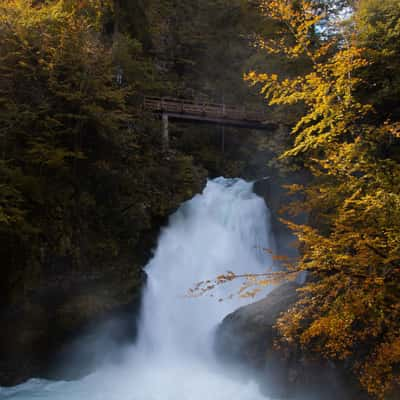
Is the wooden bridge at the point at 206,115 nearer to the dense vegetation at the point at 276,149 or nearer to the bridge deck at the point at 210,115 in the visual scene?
the bridge deck at the point at 210,115

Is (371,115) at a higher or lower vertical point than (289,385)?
higher

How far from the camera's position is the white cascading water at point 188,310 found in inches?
378

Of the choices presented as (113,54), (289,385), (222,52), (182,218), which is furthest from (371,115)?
(222,52)

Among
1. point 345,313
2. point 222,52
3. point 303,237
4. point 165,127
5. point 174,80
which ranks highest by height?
point 222,52

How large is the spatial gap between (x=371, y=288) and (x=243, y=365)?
5.42 metres

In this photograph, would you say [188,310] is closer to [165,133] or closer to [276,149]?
[276,149]

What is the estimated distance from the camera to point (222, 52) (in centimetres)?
2802

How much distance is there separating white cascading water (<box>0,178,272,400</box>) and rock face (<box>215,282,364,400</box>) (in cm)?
56

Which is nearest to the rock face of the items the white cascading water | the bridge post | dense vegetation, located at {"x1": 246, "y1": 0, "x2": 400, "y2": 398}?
the white cascading water

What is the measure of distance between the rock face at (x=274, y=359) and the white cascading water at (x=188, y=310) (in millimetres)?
561

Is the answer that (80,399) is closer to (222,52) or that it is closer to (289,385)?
(289,385)

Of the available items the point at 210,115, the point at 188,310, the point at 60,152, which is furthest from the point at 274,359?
the point at 210,115

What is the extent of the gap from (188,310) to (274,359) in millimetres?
4834

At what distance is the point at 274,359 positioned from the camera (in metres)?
8.57
